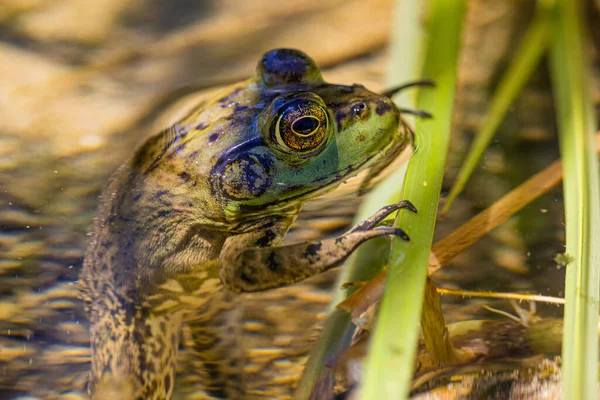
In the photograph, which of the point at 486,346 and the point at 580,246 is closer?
the point at 580,246

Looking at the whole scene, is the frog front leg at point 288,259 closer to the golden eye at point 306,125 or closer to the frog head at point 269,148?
the frog head at point 269,148

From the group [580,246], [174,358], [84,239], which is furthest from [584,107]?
[84,239]

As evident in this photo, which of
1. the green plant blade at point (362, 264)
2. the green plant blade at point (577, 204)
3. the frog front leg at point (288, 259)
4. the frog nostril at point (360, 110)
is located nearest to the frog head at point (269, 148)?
the frog nostril at point (360, 110)

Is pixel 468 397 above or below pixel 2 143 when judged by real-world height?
below

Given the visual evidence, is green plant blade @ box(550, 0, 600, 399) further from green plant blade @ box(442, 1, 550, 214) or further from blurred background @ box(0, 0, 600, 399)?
blurred background @ box(0, 0, 600, 399)

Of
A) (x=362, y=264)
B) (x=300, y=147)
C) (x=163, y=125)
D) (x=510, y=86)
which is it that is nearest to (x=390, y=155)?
(x=300, y=147)

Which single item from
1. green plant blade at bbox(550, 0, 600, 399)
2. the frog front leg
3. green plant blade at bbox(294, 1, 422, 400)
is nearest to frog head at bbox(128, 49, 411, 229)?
green plant blade at bbox(294, 1, 422, 400)

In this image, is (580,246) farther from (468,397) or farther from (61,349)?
(61,349)
